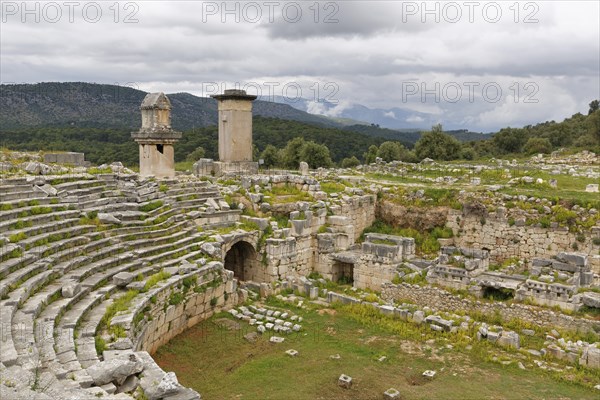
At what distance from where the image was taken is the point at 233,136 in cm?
2467

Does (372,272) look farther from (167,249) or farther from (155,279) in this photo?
(155,279)

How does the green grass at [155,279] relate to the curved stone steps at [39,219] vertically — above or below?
below

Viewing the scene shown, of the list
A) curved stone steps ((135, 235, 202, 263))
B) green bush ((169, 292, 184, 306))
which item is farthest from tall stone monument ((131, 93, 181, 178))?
green bush ((169, 292, 184, 306))

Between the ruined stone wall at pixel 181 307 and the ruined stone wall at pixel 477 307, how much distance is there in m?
5.53

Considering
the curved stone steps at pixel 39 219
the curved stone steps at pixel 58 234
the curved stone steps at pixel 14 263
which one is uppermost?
the curved stone steps at pixel 39 219

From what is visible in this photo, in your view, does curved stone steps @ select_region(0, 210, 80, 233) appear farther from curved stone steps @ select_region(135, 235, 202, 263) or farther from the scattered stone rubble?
curved stone steps @ select_region(135, 235, 202, 263)

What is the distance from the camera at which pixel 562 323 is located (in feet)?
47.0

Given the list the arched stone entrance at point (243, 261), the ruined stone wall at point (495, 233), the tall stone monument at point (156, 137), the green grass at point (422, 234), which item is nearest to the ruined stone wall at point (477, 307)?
the green grass at point (422, 234)

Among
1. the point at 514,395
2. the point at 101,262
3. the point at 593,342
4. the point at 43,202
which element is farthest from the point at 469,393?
the point at 43,202

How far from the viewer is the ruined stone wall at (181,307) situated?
12266 millimetres

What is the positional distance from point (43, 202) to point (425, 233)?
595 inches

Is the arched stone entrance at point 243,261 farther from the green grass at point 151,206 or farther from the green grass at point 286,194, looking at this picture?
the green grass at point 151,206

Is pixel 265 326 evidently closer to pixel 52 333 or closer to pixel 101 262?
pixel 101 262

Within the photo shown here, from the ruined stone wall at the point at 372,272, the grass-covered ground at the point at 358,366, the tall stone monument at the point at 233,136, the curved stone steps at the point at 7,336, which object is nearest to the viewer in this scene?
the curved stone steps at the point at 7,336
